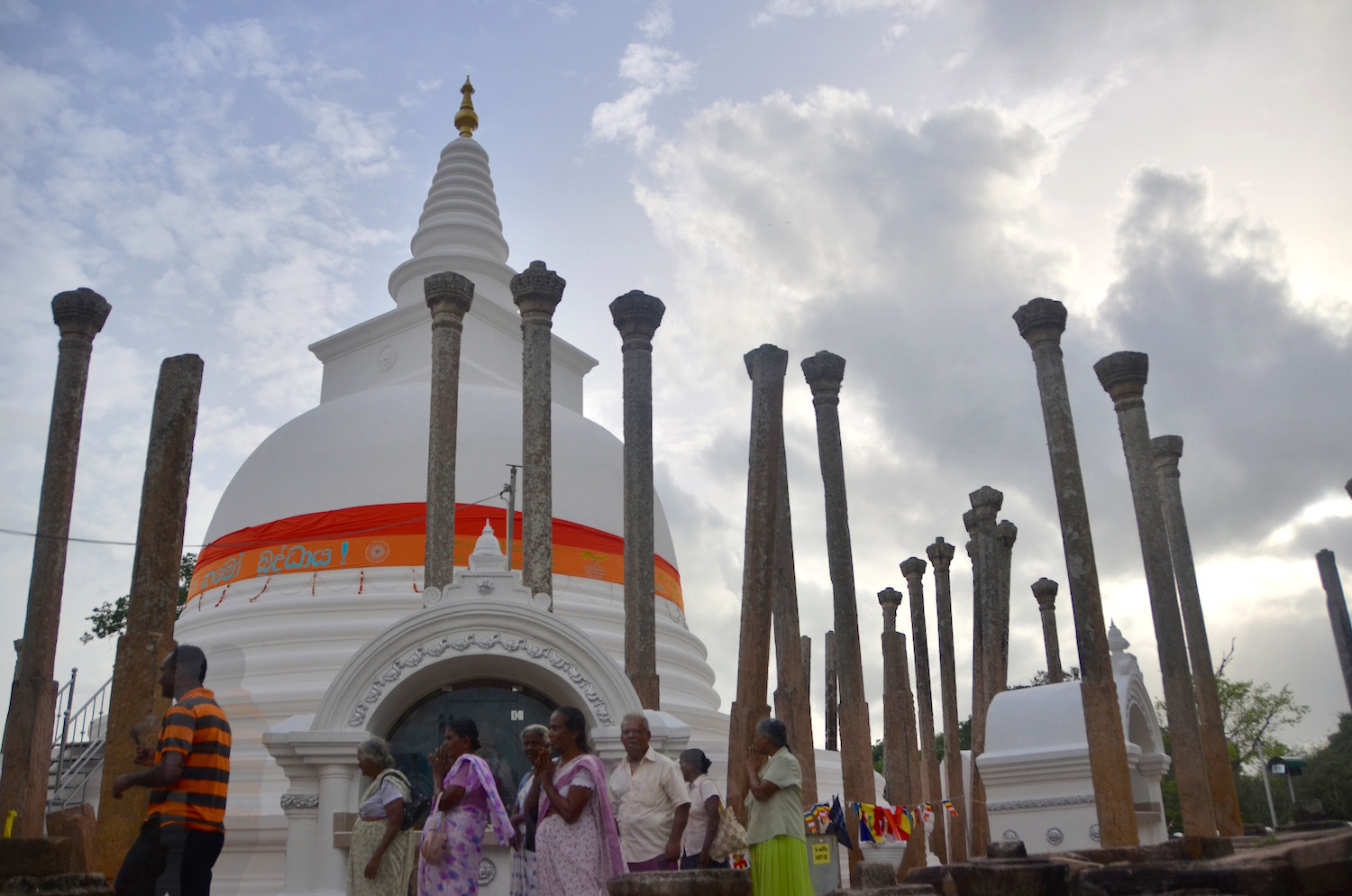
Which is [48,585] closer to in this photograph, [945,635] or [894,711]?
[894,711]

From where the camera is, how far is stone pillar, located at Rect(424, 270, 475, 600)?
13.4 meters

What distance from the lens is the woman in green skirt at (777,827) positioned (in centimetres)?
608

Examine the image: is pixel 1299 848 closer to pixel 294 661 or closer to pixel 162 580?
pixel 162 580

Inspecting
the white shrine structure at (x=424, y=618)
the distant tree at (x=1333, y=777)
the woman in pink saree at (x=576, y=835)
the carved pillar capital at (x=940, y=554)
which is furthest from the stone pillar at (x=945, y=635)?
the woman in pink saree at (x=576, y=835)

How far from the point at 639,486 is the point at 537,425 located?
1792 mm

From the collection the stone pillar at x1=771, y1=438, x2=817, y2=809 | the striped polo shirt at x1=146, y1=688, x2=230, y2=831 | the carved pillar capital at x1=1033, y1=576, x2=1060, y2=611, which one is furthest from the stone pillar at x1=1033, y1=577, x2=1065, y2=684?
the striped polo shirt at x1=146, y1=688, x2=230, y2=831

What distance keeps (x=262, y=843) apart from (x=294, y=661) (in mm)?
3822

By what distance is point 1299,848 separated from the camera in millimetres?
4816

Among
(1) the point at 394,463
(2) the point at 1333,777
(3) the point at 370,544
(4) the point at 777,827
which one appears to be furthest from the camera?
(2) the point at 1333,777

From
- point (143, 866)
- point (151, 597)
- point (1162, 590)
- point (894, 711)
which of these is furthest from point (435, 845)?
point (894, 711)

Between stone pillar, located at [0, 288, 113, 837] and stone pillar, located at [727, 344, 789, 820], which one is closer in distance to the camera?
stone pillar, located at [727, 344, 789, 820]

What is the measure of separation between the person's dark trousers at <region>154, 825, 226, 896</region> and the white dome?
1339 centimetres

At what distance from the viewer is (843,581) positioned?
1445cm

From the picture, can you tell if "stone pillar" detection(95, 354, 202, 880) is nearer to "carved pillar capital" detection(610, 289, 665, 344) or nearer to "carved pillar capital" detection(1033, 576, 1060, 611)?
"carved pillar capital" detection(610, 289, 665, 344)
